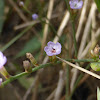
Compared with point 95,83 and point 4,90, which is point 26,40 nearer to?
point 4,90

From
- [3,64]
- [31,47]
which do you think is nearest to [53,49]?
[3,64]

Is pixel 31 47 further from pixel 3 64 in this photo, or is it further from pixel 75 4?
pixel 3 64

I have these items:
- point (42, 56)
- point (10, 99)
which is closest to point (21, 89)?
point (10, 99)

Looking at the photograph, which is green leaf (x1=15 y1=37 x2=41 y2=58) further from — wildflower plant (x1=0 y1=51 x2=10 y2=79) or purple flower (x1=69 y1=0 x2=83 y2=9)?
wildflower plant (x1=0 y1=51 x2=10 y2=79)

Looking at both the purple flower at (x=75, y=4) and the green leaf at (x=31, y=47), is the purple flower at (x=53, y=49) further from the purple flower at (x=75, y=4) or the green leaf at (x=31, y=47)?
the green leaf at (x=31, y=47)

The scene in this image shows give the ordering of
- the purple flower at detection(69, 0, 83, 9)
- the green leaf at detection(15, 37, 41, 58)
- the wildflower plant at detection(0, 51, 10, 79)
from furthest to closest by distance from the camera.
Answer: the green leaf at detection(15, 37, 41, 58)
the purple flower at detection(69, 0, 83, 9)
the wildflower plant at detection(0, 51, 10, 79)

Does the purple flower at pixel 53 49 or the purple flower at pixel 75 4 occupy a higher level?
the purple flower at pixel 75 4

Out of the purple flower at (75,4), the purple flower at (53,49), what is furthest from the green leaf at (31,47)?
the purple flower at (53,49)

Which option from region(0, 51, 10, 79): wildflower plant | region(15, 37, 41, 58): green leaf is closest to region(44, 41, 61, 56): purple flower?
region(0, 51, 10, 79): wildflower plant

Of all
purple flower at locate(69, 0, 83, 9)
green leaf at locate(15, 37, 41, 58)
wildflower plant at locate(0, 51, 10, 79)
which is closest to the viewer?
wildflower plant at locate(0, 51, 10, 79)

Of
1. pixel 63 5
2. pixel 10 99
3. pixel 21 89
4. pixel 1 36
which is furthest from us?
pixel 1 36

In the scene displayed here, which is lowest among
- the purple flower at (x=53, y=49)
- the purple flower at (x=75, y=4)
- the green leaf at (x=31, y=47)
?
the purple flower at (x=53, y=49)
